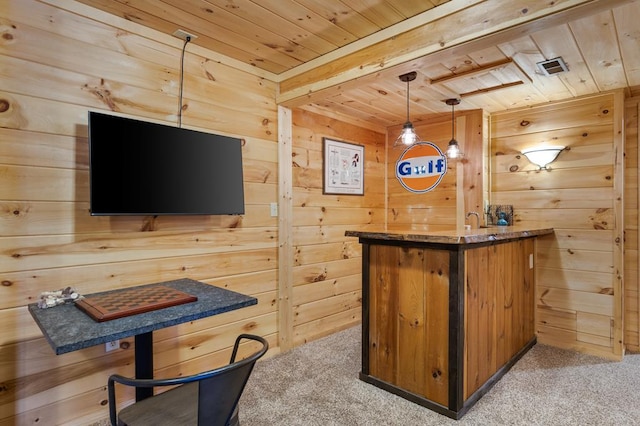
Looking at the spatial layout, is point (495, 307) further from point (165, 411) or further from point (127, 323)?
point (127, 323)

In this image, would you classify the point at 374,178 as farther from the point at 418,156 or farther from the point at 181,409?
the point at 181,409

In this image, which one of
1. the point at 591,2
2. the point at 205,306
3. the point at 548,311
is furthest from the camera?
the point at 548,311

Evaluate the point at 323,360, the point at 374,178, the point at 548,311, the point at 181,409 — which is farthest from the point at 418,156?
the point at 181,409

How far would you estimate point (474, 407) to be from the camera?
7.21 feet

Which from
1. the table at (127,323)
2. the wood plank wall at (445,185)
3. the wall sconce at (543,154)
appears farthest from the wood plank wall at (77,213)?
the wall sconce at (543,154)

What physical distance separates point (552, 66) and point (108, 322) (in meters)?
3.10

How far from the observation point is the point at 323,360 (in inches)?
113

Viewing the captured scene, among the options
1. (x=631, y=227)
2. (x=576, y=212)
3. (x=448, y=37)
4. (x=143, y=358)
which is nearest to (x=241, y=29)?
(x=448, y=37)

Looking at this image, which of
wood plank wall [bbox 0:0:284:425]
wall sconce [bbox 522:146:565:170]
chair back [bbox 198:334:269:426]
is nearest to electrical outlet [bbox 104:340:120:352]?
wood plank wall [bbox 0:0:284:425]

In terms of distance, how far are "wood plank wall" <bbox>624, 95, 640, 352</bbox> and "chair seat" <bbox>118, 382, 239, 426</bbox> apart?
11.3 feet

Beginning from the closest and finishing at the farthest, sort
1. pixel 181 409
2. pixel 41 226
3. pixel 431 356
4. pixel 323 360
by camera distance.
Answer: pixel 181 409 < pixel 41 226 < pixel 431 356 < pixel 323 360

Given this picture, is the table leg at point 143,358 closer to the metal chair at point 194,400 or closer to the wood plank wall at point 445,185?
the metal chair at point 194,400

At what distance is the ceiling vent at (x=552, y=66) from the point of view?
244cm

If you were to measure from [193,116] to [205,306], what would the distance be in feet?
4.52
